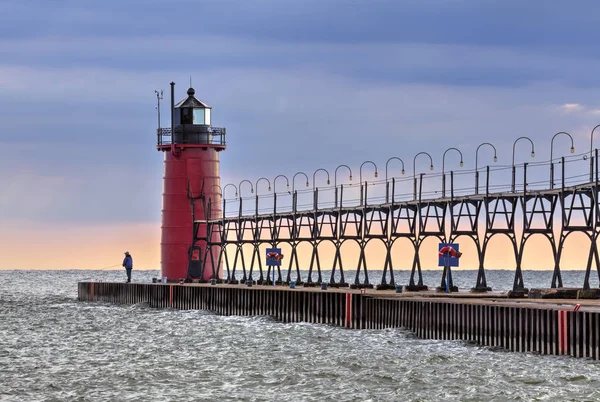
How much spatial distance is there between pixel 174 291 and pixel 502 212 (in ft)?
77.6

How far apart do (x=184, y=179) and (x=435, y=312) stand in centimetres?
4181

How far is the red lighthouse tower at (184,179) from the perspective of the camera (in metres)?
89.5

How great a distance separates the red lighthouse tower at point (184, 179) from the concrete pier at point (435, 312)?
8.76 metres

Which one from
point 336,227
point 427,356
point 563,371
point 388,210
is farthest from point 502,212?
point 563,371

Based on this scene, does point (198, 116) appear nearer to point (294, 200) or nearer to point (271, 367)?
point (294, 200)

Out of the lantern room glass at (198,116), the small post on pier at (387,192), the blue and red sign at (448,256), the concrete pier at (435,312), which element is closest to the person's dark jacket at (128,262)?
the concrete pier at (435,312)

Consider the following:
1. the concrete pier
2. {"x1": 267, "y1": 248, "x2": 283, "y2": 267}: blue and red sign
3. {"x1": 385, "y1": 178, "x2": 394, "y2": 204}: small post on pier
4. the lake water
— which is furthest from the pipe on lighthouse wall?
the lake water

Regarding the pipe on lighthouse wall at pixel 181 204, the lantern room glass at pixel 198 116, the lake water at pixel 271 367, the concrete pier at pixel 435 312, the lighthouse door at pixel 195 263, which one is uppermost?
the lantern room glass at pixel 198 116

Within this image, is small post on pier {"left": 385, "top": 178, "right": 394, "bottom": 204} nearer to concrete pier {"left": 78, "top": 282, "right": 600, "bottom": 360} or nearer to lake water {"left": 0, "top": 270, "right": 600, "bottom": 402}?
concrete pier {"left": 78, "top": 282, "right": 600, "bottom": 360}

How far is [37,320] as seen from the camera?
72.4 metres

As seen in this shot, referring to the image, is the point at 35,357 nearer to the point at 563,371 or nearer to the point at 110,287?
the point at 563,371

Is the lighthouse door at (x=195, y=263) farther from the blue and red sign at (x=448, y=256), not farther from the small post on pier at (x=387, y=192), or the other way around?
the blue and red sign at (x=448, y=256)

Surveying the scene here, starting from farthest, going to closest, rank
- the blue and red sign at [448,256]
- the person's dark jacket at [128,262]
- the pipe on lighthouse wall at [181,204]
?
the pipe on lighthouse wall at [181,204] < the person's dark jacket at [128,262] < the blue and red sign at [448,256]

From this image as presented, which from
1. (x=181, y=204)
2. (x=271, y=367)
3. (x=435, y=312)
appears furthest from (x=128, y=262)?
(x=271, y=367)
